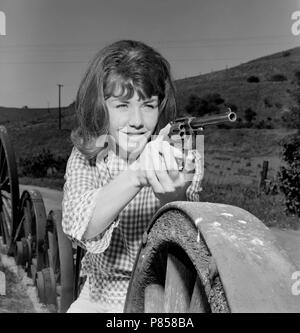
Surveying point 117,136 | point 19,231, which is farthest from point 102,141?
point 19,231

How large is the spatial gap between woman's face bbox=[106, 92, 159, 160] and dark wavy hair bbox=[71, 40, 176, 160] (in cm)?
2

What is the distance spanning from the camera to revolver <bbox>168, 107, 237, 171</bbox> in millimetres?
1510

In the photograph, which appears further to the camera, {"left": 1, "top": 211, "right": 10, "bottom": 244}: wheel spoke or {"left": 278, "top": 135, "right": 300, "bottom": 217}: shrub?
{"left": 278, "top": 135, "right": 300, "bottom": 217}: shrub

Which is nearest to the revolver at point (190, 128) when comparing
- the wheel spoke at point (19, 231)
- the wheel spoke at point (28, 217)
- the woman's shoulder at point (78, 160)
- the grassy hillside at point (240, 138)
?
the woman's shoulder at point (78, 160)

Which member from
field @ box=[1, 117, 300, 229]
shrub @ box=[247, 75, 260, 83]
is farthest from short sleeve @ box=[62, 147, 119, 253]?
shrub @ box=[247, 75, 260, 83]

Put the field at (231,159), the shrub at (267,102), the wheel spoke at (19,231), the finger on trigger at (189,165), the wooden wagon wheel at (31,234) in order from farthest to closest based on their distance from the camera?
the shrub at (267,102), the field at (231,159), the wheel spoke at (19,231), the wooden wagon wheel at (31,234), the finger on trigger at (189,165)

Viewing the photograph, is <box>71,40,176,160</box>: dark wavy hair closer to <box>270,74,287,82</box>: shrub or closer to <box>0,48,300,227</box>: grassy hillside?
<box>0,48,300,227</box>: grassy hillside

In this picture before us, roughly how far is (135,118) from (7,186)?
278 cm

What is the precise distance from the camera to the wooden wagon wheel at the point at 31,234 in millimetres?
3076

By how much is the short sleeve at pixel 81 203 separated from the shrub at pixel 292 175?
18.6ft

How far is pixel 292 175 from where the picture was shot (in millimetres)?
7309

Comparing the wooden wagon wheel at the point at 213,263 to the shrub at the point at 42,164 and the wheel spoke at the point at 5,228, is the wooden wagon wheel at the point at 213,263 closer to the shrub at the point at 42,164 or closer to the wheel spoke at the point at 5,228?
the wheel spoke at the point at 5,228
